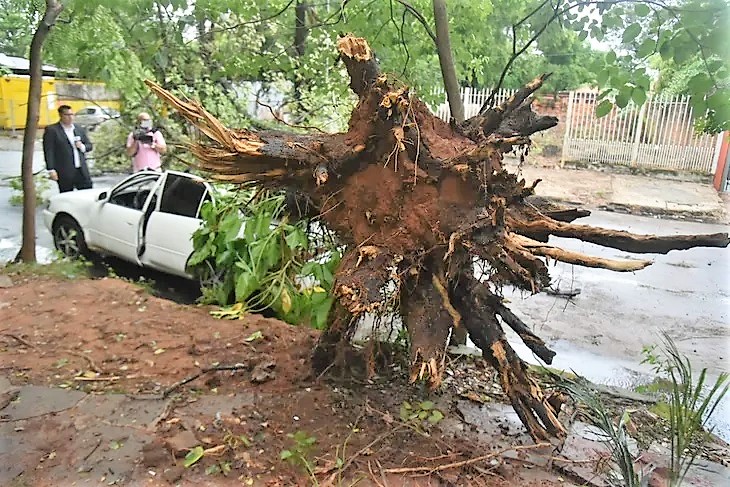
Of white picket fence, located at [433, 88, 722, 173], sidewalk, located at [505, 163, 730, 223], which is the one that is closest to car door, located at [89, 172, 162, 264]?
sidewalk, located at [505, 163, 730, 223]

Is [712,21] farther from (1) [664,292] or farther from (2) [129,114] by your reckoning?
(2) [129,114]

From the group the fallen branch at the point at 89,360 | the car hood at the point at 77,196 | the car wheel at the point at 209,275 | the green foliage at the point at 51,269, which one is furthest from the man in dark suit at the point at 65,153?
the fallen branch at the point at 89,360

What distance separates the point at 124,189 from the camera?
6.54 m

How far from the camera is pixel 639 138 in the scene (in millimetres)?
11320

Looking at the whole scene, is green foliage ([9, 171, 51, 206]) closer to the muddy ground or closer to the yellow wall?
the yellow wall

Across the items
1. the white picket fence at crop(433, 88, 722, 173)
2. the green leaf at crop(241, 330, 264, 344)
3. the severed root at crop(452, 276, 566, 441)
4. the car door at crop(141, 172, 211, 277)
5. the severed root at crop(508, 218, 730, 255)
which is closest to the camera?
the severed root at crop(508, 218, 730, 255)

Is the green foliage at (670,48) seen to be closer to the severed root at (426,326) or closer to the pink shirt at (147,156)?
the severed root at (426,326)

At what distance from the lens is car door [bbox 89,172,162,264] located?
6.22 m

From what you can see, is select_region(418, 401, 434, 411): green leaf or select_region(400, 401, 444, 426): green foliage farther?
select_region(418, 401, 434, 411): green leaf

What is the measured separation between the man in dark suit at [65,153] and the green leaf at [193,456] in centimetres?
548

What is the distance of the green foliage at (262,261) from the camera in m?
4.12

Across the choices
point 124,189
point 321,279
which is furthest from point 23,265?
point 321,279

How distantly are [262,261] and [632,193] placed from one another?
26.7 feet

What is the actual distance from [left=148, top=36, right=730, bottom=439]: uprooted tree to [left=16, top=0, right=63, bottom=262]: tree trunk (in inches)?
115
